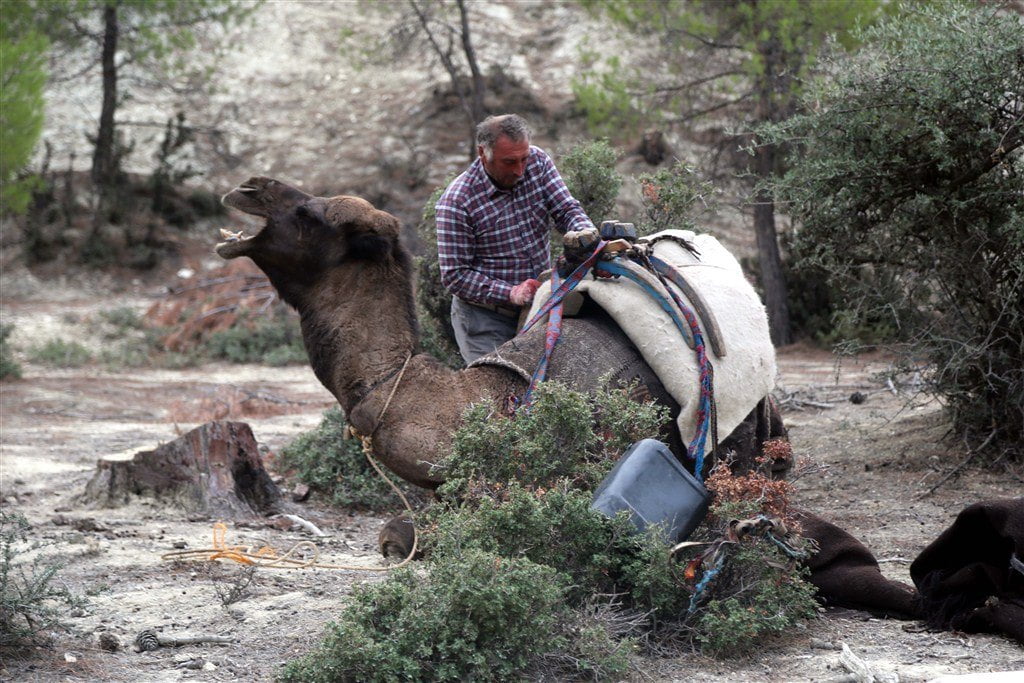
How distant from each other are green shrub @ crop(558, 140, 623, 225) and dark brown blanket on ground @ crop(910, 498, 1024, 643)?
3.72 meters

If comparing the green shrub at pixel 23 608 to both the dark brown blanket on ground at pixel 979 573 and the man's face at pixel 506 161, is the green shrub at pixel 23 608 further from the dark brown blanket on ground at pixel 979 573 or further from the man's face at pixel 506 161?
the dark brown blanket on ground at pixel 979 573

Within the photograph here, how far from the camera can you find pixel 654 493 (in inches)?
173

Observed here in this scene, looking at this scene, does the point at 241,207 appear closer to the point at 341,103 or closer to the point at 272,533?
the point at 272,533

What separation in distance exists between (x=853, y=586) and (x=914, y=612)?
0.25 m

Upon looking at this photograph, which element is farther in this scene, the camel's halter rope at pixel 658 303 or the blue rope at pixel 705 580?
the camel's halter rope at pixel 658 303

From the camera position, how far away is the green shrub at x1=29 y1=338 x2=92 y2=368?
16.7 m

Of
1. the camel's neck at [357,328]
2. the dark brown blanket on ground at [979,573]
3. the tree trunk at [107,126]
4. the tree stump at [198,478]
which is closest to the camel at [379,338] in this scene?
the camel's neck at [357,328]

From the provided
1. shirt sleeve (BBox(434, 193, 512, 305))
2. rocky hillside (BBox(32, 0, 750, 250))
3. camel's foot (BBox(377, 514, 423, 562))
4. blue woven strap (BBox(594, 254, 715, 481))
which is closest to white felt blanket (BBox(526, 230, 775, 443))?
blue woven strap (BBox(594, 254, 715, 481))

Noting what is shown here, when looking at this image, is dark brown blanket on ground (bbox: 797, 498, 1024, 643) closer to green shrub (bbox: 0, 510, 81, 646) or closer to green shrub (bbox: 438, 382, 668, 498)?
green shrub (bbox: 438, 382, 668, 498)

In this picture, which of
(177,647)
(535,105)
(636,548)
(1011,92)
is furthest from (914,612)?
(535,105)

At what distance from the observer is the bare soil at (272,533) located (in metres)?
4.27

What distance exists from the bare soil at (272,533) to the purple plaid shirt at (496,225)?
1.64 metres

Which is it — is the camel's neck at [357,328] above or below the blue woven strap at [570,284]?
below

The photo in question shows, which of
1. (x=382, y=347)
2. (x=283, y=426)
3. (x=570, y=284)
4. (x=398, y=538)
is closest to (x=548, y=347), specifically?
(x=570, y=284)
